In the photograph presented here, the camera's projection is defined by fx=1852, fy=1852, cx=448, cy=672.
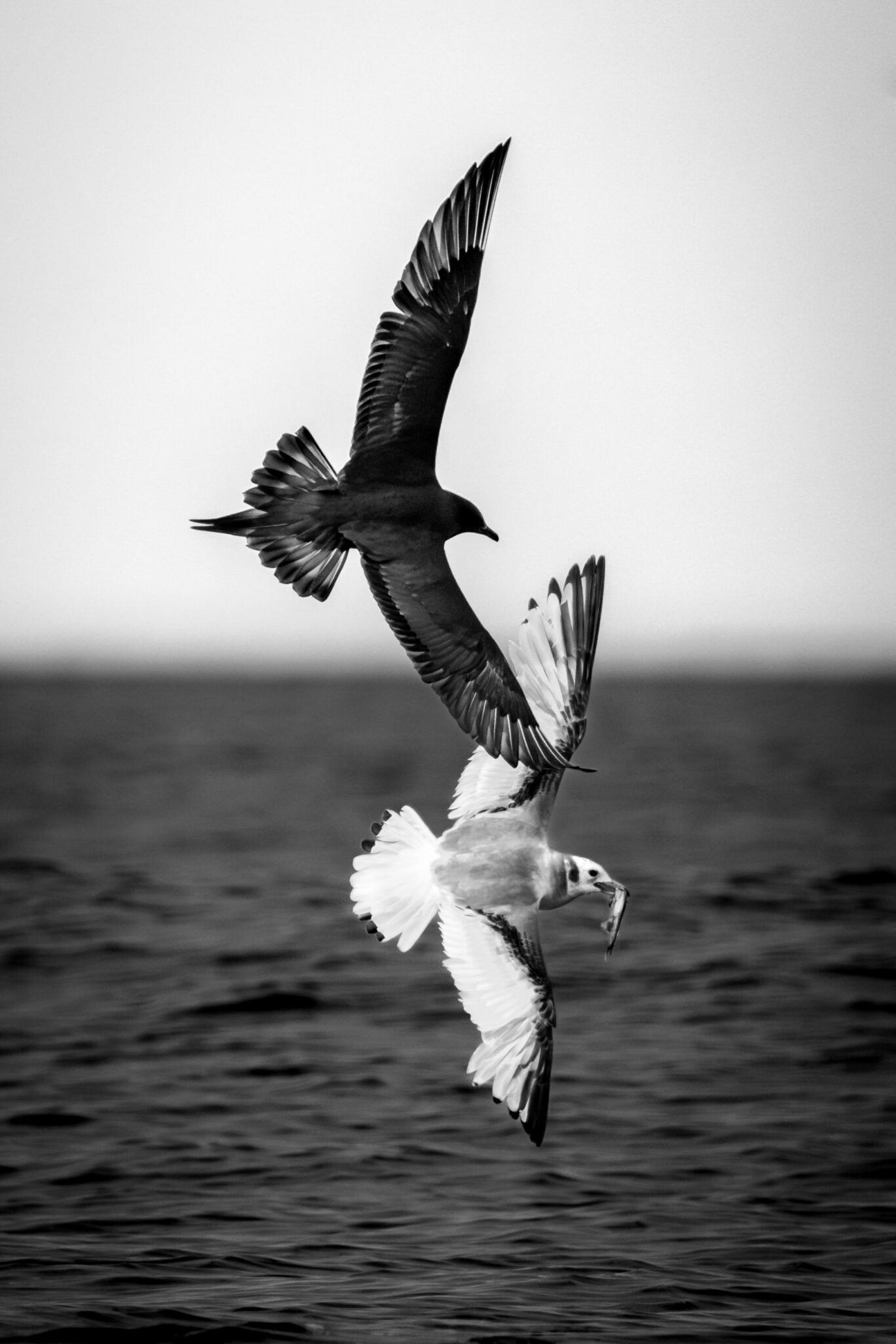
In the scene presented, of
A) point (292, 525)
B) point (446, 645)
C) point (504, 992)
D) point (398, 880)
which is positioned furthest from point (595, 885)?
point (292, 525)

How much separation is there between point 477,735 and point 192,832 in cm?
2862

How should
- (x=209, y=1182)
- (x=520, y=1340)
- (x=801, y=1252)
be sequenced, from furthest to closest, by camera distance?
(x=209, y=1182)
(x=801, y=1252)
(x=520, y=1340)

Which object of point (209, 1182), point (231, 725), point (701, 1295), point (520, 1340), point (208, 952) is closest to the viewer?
point (520, 1340)

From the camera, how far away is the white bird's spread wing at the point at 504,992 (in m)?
7.35

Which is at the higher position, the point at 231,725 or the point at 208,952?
the point at 231,725

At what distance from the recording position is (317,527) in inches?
236

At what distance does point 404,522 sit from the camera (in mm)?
6008

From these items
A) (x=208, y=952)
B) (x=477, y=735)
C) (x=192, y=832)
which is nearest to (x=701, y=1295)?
(x=477, y=735)

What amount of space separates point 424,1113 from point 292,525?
789 centimetres

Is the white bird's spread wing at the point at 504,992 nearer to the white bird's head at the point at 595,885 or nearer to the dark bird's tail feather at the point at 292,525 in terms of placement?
the white bird's head at the point at 595,885

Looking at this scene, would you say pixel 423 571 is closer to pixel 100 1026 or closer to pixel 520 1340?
pixel 520 1340

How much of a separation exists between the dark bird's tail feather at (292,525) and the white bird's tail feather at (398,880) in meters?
1.57

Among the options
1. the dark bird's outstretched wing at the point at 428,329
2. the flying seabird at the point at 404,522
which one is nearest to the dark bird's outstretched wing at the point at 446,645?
the flying seabird at the point at 404,522

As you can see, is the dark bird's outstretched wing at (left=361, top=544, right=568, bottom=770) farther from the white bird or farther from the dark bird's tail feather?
the white bird
